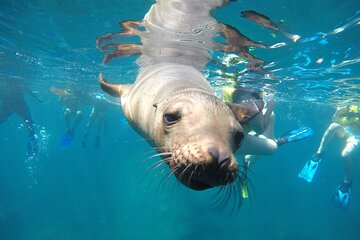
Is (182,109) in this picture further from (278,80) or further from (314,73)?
(278,80)

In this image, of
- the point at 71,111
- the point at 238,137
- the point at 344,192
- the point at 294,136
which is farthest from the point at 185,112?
the point at 71,111

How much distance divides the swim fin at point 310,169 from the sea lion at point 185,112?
6.15 m

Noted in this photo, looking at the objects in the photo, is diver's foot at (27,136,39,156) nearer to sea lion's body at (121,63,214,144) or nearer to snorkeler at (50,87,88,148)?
snorkeler at (50,87,88,148)

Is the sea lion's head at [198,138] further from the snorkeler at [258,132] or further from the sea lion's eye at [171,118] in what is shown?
the snorkeler at [258,132]

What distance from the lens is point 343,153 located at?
1433cm

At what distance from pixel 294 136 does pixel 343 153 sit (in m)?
7.61

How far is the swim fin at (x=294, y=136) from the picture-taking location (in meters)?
8.39

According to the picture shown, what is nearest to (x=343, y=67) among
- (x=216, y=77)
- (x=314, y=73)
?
(x=314, y=73)

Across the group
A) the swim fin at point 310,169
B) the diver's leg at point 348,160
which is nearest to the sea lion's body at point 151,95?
the swim fin at point 310,169

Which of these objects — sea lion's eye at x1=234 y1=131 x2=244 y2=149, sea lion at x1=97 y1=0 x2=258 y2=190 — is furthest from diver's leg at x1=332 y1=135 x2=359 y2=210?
sea lion's eye at x1=234 y1=131 x2=244 y2=149

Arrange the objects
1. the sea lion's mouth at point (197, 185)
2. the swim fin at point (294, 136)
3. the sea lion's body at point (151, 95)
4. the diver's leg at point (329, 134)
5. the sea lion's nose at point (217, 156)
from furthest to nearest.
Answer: the diver's leg at point (329, 134), the swim fin at point (294, 136), the sea lion's body at point (151, 95), the sea lion's mouth at point (197, 185), the sea lion's nose at point (217, 156)

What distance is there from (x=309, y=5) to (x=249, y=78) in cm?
694

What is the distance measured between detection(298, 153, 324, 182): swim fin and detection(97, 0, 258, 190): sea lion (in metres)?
6.15

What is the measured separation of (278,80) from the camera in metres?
14.4
